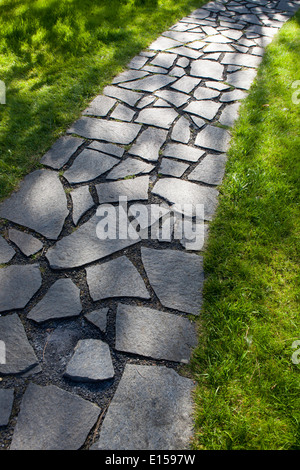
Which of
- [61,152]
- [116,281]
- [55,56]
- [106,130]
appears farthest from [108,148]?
[55,56]

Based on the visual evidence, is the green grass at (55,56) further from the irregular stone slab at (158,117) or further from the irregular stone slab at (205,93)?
the irregular stone slab at (205,93)

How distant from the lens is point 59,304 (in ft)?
6.65

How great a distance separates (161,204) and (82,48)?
334cm

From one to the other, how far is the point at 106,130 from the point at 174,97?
109 centimetres

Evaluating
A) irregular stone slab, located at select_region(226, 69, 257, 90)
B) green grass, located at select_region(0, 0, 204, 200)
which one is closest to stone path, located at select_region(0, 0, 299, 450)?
green grass, located at select_region(0, 0, 204, 200)

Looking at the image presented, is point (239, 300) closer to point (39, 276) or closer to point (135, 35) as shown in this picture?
point (39, 276)

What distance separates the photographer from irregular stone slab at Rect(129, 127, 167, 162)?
3.18 metres

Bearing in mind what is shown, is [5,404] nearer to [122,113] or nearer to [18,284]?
[18,284]

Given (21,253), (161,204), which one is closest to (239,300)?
(161,204)

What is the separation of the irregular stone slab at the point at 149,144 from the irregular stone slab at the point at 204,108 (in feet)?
1.85

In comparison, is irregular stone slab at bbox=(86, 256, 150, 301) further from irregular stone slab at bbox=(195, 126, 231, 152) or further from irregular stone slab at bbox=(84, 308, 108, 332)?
irregular stone slab at bbox=(195, 126, 231, 152)

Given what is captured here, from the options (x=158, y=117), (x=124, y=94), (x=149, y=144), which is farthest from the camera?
(x=124, y=94)

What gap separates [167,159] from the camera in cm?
314

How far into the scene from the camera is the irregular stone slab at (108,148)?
3.18 m
